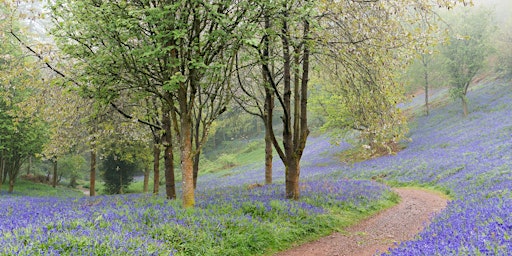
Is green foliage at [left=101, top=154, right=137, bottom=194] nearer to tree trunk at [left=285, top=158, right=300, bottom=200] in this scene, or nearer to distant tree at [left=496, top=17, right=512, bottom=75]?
tree trunk at [left=285, top=158, right=300, bottom=200]

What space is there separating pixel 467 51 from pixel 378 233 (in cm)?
3527

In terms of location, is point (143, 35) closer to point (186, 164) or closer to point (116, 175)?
point (186, 164)

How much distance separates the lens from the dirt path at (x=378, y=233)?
345 inches

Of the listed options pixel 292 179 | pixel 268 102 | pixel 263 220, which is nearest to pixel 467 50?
pixel 268 102

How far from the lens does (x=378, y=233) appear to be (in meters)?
10.4

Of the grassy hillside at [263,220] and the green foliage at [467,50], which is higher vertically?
the green foliage at [467,50]

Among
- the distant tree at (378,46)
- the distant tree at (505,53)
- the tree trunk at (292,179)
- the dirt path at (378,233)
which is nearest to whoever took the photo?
the dirt path at (378,233)

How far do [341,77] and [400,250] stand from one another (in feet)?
24.3

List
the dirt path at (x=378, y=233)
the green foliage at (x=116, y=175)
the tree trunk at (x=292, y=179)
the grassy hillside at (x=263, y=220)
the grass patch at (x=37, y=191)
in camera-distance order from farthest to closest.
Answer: the green foliage at (x=116, y=175) < the grass patch at (x=37, y=191) < the tree trunk at (x=292, y=179) < the dirt path at (x=378, y=233) < the grassy hillside at (x=263, y=220)

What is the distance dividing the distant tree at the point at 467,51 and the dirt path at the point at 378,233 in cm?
2863

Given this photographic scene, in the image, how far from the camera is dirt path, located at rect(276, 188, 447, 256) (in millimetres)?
8773

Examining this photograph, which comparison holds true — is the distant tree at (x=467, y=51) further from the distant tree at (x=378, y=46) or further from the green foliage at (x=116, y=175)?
the green foliage at (x=116, y=175)

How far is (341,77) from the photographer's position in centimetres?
1216

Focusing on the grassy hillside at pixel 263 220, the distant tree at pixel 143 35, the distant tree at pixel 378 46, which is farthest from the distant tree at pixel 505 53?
the distant tree at pixel 143 35
